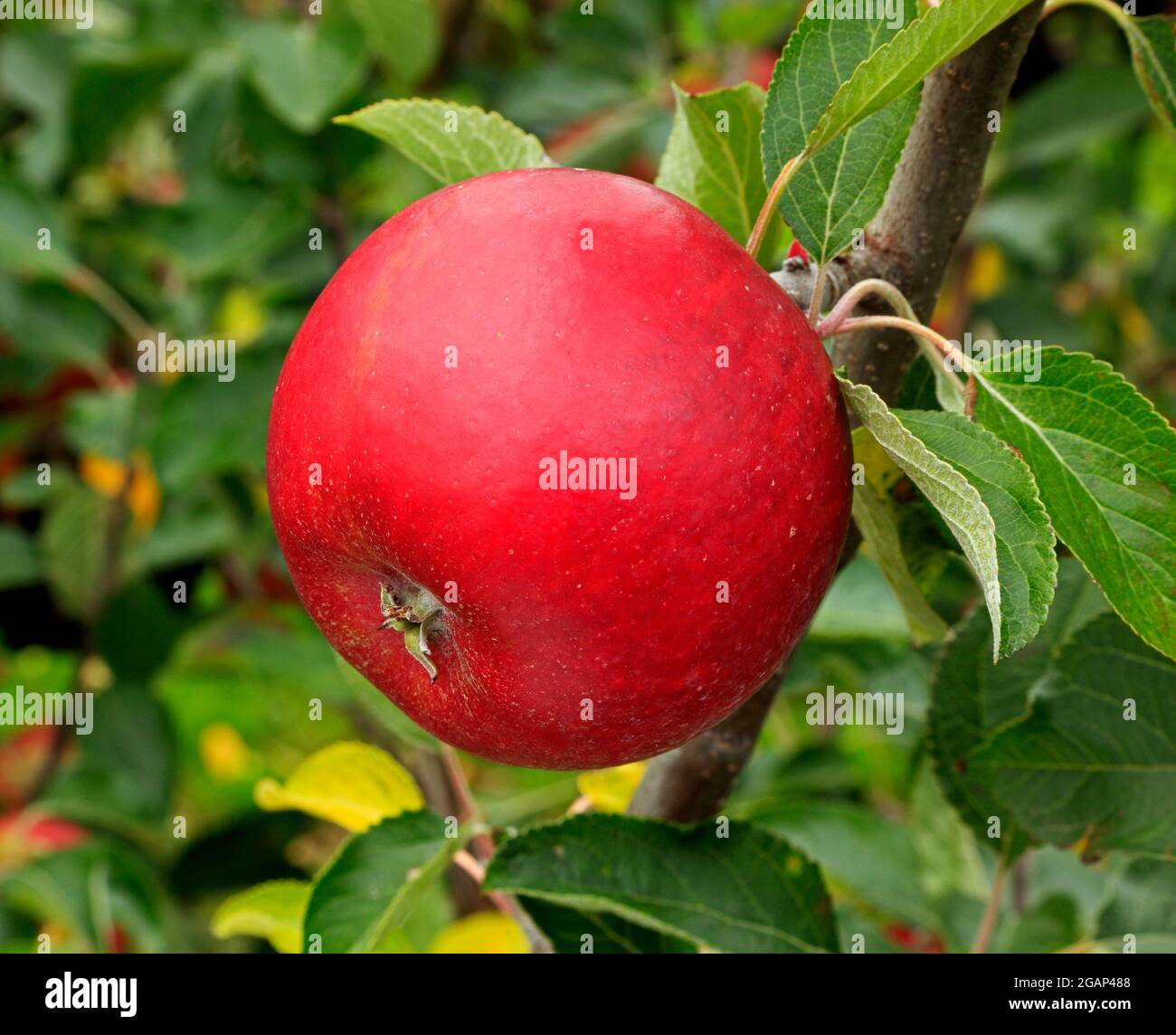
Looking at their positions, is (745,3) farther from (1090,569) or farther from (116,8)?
(1090,569)

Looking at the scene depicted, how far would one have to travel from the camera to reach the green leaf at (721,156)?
26.7 inches

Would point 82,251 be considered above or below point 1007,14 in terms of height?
above

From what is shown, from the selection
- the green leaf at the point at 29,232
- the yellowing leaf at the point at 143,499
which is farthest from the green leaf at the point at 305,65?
the yellowing leaf at the point at 143,499

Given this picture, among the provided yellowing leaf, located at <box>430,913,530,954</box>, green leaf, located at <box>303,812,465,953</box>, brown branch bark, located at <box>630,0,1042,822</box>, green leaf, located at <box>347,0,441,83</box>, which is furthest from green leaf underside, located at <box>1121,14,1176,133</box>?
green leaf, located at <box>347,0,441,83</box>

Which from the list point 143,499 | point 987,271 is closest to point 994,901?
point 143,499

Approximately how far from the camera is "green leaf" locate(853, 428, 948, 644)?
2.03ft

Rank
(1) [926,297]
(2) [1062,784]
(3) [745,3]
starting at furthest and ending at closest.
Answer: (3) [745,3] → (2) [1062,784] → (1) [926,297]

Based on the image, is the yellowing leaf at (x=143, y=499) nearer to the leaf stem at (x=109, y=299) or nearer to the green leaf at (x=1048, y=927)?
the leaf stem at (x=109, y=299)

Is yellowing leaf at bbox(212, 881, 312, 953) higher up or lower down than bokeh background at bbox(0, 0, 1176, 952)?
lower down

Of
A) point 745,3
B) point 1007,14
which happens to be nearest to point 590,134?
point 745,3

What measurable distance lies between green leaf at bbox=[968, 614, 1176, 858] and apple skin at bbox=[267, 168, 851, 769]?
0.27 m

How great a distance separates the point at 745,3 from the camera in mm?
1541

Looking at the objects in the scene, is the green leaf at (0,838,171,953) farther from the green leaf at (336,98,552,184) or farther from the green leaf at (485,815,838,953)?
the green leaf at (336,98,552,184)
